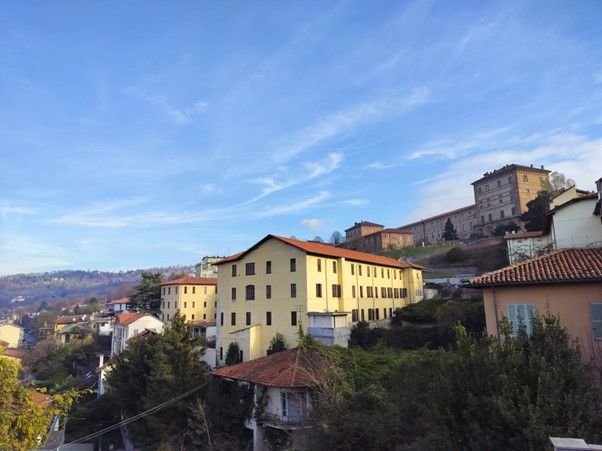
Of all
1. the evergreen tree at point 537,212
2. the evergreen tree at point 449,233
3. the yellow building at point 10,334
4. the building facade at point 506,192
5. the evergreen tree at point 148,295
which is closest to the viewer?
the evergreen tree at point 537,212

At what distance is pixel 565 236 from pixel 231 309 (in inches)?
1177

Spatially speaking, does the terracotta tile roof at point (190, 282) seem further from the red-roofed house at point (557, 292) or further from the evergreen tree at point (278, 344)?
the red-roofed house at point (557, 292)

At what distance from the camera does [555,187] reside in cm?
8206

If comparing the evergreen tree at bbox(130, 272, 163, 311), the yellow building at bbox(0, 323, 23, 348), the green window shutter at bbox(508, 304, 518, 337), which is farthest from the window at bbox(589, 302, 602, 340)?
the yellow building at bbox(0, 323, 23, 348)

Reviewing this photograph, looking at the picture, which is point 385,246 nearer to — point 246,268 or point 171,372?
point 246,268

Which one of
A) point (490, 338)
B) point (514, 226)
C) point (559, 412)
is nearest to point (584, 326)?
point (490, 338)

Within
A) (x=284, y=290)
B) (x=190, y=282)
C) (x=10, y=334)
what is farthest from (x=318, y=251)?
(x=10, y=334)

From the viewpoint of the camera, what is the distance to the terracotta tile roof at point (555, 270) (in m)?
14.3

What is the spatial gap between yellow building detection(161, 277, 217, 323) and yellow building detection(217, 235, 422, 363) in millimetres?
25776

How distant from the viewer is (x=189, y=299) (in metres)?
68.6

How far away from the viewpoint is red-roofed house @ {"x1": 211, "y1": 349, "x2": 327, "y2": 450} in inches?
856

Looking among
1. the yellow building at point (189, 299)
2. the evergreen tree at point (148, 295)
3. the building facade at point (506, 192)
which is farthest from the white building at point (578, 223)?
the evergreen tree at point (148, 295)

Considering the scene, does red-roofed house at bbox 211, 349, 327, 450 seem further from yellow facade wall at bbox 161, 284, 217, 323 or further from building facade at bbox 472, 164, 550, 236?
building facade at bbox 472, 164, 550, 236

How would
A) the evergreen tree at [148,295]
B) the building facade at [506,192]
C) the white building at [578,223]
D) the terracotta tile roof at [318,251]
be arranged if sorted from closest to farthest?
the white building at [578,223] < the terracotta tile roof at [318,251] < the evergreen tree at [148,295] < the building facade at [506,192]
